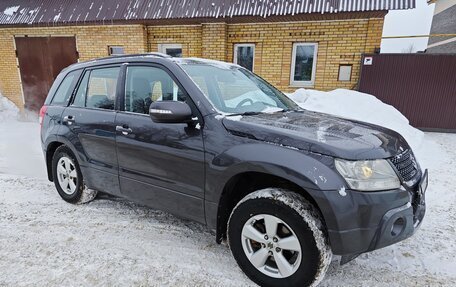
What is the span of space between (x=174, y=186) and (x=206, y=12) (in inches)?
266

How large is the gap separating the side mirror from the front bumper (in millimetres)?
1356

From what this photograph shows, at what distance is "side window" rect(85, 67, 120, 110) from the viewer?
3221 mm

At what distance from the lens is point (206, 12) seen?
26.9 ft

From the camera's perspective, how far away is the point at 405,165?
2258 mm

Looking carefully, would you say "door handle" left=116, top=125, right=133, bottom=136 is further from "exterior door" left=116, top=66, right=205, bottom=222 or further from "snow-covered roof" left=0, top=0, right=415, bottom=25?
"snow-covered roof" left=0, top=0, right=415, bottom=25

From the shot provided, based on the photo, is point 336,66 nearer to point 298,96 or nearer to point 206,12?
point 298,96

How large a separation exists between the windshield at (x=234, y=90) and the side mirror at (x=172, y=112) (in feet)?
0.88

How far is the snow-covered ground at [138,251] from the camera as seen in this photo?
2.40m

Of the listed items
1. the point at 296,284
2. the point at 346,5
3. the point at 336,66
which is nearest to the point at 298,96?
the point at 336,66

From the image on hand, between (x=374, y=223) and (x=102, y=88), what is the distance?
2.99 metres

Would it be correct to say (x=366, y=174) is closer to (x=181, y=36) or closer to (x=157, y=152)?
(x=157, y=152)

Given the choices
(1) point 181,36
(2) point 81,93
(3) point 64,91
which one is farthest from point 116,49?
(2) point 81,93

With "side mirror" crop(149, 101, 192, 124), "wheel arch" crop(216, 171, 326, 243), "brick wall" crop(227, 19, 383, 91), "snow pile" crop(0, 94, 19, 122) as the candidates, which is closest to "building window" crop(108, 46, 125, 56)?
"brick wall" crop(227, 19, 383, 91)

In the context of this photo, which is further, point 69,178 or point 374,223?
point 69,178
